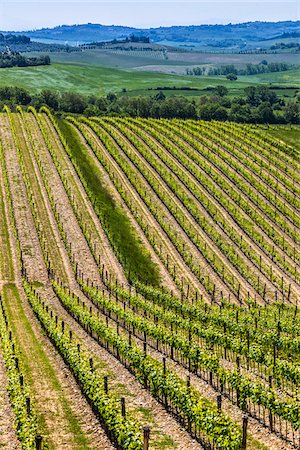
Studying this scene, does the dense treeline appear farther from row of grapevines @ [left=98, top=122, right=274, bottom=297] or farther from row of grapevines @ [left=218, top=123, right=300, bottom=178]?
row of grapevines @ [left=98, top=122, right=274, bottom=297]

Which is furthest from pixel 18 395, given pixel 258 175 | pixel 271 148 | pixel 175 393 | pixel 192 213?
pixel 271 148

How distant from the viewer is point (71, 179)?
103m

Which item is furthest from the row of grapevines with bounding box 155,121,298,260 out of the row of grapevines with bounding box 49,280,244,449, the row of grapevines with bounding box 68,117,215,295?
the row of grapevines with bounding box 49,280,244,449

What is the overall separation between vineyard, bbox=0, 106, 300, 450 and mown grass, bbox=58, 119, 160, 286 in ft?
1.00

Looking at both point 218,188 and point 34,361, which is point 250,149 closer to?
point 218,188

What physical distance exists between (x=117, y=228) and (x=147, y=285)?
1740 centimetres

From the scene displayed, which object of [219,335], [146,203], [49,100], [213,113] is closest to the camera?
[219,335]

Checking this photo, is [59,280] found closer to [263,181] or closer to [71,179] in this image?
[71,179]

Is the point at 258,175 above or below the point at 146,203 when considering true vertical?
above

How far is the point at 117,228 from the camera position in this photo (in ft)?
281

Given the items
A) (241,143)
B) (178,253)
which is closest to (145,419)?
(178,253)

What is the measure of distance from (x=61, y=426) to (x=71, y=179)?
72.4 m

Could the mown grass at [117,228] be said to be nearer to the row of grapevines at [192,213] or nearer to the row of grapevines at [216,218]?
the row of grapevines at [192,213]

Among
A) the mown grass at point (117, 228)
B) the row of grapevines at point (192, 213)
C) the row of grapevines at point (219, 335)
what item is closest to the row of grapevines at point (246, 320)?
the row of grapevines at point (219, 335)
